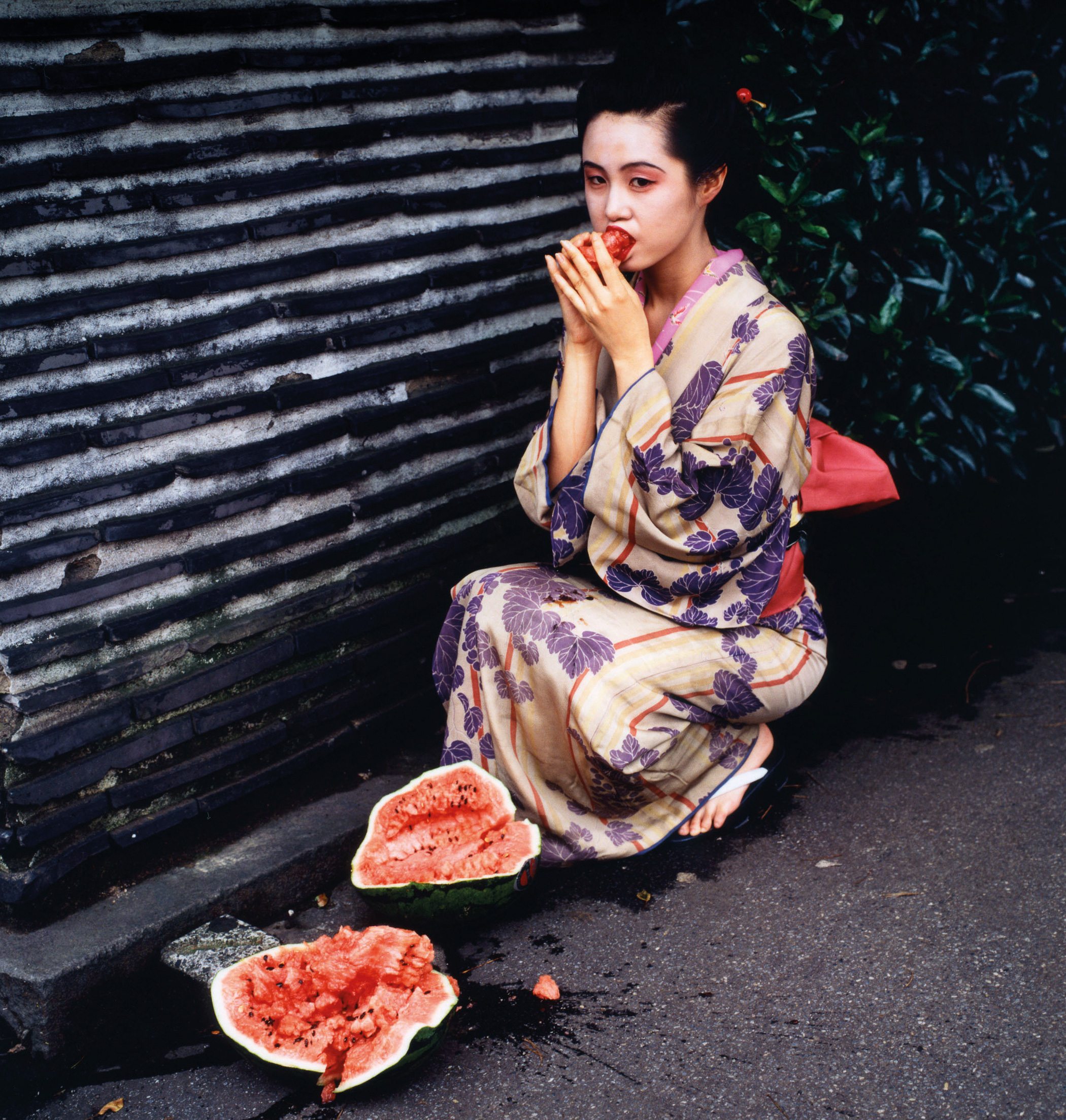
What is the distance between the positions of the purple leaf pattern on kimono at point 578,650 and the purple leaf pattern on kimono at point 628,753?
229 millimetres

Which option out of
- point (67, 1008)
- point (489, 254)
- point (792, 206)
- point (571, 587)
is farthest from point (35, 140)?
point (792, 206)

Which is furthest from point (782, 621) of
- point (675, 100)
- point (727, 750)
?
point (675, 100)

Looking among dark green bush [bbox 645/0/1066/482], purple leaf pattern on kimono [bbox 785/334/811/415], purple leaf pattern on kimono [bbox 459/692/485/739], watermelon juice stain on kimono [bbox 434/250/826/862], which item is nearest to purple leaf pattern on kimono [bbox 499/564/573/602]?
watermelon juice stain on kimono [bbox 434/250/826/862]

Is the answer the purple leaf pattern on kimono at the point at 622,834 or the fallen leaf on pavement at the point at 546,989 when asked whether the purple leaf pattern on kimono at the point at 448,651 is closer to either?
the purple leaf pattern on kimono at the point at 622,834

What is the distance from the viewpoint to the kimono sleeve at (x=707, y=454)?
3.04 meters

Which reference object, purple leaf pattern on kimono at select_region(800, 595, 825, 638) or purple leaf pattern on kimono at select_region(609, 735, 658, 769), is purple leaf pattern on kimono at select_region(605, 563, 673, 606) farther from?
purple leaf pattern on kimono at select_region(800, 595, 825, 638)

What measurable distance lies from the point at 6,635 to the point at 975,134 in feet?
13.6

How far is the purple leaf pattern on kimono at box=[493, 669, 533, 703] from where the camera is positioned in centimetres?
324

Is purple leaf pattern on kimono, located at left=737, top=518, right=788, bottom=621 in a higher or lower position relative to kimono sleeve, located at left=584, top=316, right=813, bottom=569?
lower

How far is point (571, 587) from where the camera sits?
339 cm

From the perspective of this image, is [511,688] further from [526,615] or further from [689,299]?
[689,299]

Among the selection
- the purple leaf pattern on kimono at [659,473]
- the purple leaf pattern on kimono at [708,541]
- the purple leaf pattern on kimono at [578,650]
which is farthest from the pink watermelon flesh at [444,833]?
the purple leaf pattern on kimono at [659,473]

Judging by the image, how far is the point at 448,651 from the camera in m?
3.55

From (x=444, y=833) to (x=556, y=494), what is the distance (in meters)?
1.13
